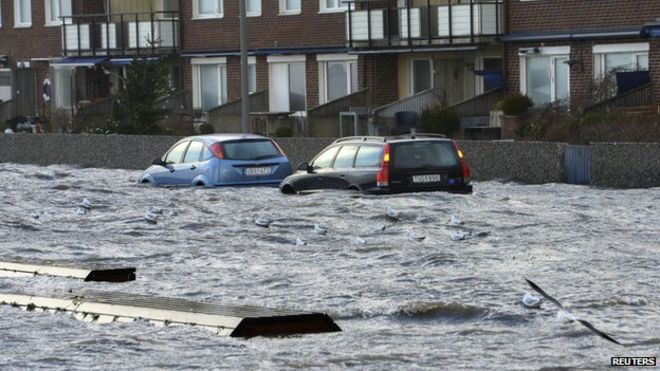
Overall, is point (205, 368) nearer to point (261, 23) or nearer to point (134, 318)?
point (134, 318)

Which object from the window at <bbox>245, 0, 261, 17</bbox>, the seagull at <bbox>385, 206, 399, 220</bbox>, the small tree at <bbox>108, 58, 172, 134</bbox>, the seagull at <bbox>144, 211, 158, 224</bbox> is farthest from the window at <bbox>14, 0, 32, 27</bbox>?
the seagull at <bbox>385, 206, 399, 220</bbox>

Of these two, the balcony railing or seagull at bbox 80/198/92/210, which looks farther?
the balcony railing

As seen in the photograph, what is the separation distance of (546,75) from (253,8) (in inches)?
509

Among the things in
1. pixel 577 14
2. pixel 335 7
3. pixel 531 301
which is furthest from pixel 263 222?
pixel 335 7

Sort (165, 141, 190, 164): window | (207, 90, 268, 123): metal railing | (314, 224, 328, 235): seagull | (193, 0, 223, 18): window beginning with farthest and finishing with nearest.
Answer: (193, 0, 223, 18): window
(207, 90, 268, 123): metal railing
(165, 141, 190, 164): window
(314, 224, 328, 235): seagull

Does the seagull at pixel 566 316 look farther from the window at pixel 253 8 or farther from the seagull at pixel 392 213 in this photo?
the window at pixel 253 8

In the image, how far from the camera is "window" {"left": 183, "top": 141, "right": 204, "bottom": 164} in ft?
105

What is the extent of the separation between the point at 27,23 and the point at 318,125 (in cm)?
1980

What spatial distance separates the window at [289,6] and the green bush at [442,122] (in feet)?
33.0

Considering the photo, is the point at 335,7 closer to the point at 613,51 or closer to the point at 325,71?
the point at 325,71

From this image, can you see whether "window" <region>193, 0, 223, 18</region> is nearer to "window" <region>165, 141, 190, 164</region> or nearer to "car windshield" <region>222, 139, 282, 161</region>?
"window" <region>165, 141, 190, 164</region>

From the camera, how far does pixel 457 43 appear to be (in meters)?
46.6

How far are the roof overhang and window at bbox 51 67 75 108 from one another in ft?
74.2

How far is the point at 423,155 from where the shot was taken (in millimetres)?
27406
